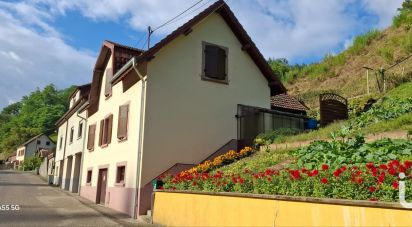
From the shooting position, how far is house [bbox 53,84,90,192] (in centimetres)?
2430

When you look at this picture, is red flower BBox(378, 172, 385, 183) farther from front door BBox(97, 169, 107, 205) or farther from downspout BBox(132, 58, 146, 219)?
front door BBox(97, 169, 107, 205)

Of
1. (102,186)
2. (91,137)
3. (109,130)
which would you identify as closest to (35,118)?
(91,137)

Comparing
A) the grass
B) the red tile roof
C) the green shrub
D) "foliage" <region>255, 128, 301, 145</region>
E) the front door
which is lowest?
the front door

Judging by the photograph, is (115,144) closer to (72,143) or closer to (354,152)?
(354,152)

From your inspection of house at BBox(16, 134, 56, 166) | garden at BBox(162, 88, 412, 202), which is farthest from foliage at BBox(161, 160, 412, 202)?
house at BBox(16, 134, 56, 166)

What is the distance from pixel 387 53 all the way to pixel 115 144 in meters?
21.5

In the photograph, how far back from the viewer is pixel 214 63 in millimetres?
15773

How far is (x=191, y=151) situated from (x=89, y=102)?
30.1 ft

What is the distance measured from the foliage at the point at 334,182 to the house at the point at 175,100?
5.39 m

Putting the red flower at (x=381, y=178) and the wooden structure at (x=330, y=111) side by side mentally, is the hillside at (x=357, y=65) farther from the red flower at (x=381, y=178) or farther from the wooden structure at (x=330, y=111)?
the red flower at (x=381, y=178)

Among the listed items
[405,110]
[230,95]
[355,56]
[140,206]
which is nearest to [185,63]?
[230,95]

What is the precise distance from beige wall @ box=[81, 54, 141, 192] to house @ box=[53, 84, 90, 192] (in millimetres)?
2368

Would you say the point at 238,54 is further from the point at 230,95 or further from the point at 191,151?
the point at 191,151

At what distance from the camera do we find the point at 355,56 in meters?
33.0
